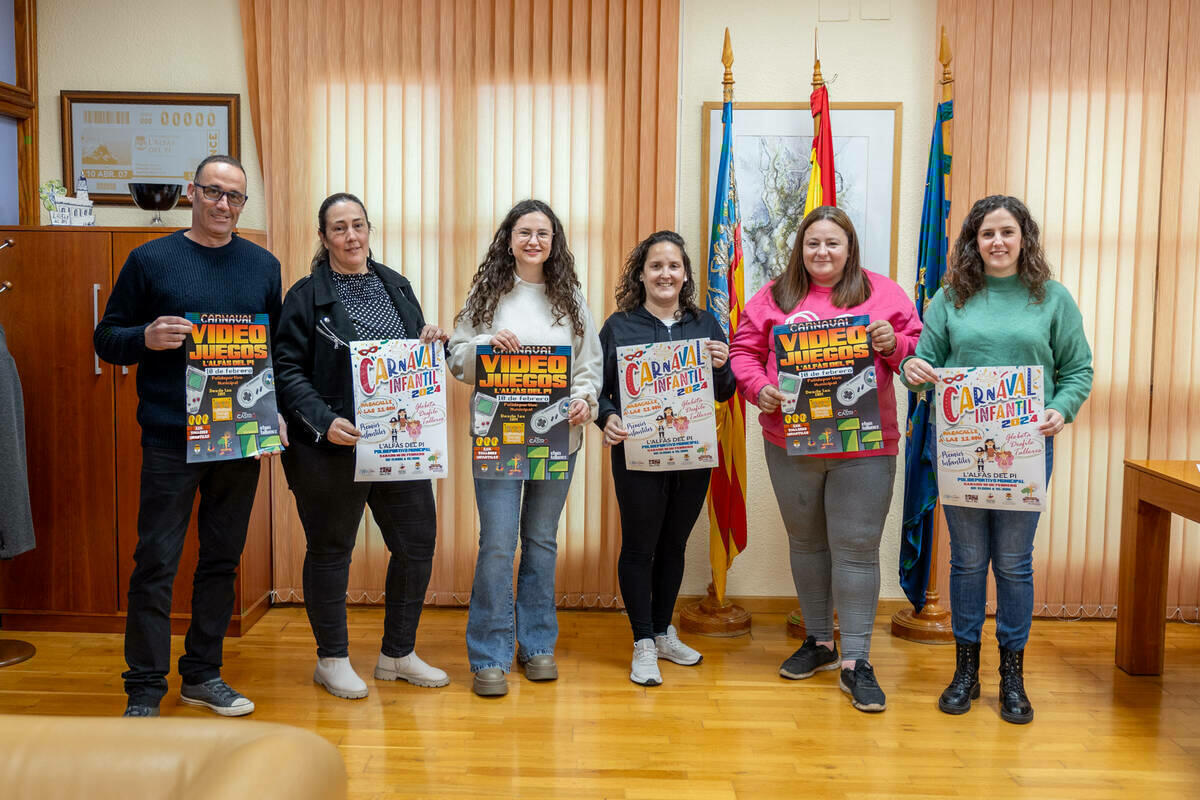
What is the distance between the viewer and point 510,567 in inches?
118

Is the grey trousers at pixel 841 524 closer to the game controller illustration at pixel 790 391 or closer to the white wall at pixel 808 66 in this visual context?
the game controller illustration at pixel 790 391

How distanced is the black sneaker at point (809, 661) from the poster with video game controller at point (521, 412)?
1.04 meters

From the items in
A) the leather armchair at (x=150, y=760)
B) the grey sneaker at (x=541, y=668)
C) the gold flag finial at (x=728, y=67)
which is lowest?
the grey sneaker at (x=541, y=668)

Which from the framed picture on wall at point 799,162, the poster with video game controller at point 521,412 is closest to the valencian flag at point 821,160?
the framed picture on wall at point 799,162

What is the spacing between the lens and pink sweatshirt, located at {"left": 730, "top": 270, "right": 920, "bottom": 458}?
2.87 meters

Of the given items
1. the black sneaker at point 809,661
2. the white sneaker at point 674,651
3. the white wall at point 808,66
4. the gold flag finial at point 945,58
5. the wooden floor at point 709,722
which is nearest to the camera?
the wooden floor at point 709,722

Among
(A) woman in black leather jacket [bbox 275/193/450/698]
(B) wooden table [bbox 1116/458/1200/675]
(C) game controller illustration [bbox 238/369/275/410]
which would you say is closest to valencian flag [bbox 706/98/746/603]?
(A) woman in black leather jacket [bbox 275/193/450/698]

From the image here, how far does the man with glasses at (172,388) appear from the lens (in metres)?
2.58

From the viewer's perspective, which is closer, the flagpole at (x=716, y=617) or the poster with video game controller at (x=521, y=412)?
the poster with video game controller at (x=521, y=412)

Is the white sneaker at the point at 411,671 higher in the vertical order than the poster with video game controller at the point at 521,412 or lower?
lower

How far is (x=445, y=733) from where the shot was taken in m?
2.66

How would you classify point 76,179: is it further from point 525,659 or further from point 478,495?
point 525,659

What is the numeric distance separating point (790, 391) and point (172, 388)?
1794 millimetres

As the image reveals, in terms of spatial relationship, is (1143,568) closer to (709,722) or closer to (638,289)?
(709,722)
